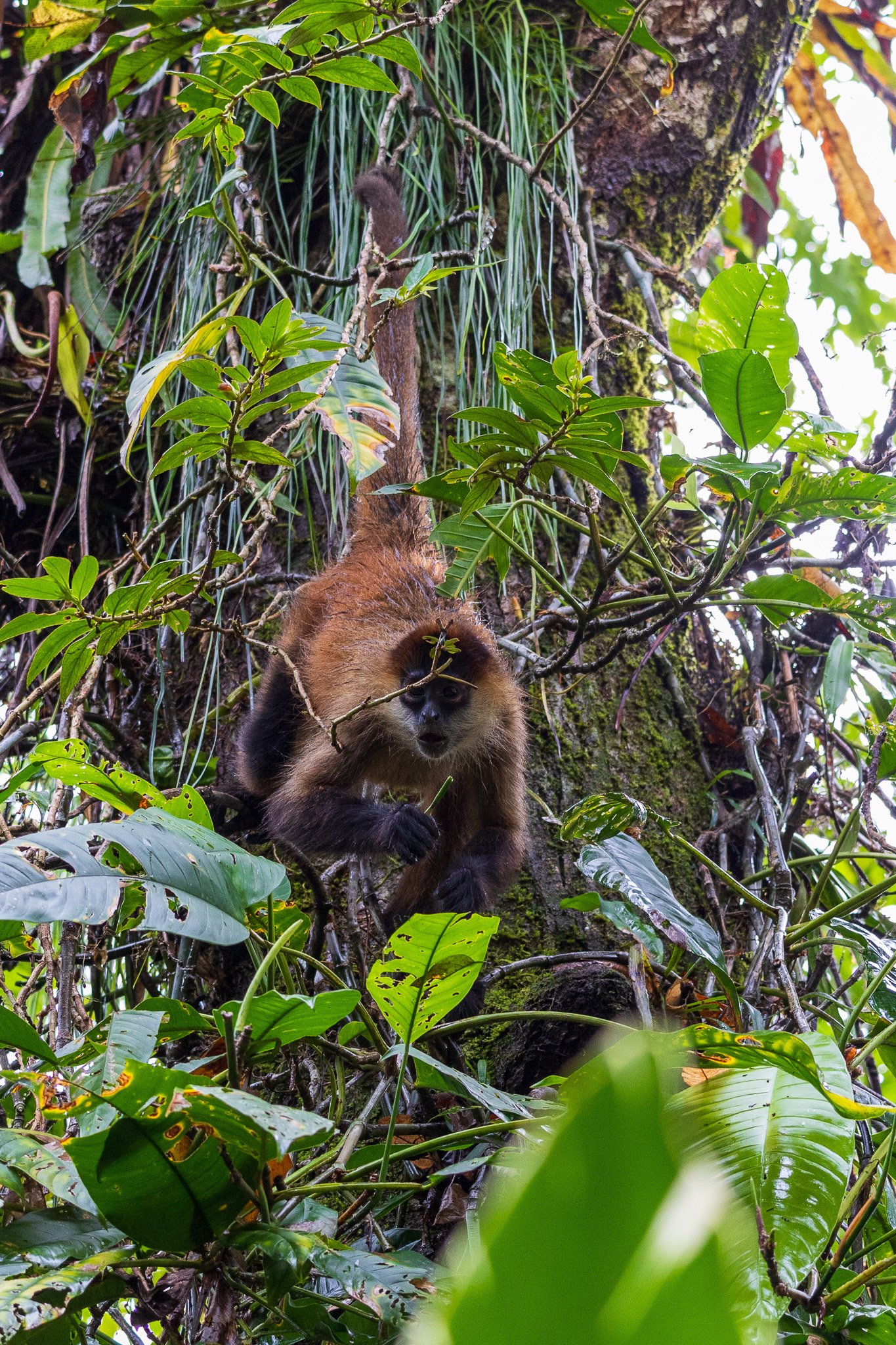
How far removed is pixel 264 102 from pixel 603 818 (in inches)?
69.0

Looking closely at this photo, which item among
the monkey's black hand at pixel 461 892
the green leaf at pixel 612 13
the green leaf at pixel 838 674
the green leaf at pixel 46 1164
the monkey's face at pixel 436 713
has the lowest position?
the green leaf at pixel 46 1164

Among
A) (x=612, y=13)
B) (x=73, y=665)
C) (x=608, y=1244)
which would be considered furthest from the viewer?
(x=612, y=13)

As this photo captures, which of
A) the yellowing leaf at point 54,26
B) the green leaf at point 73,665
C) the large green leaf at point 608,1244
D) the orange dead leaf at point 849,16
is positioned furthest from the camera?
the orange dead leaf at point 849,16

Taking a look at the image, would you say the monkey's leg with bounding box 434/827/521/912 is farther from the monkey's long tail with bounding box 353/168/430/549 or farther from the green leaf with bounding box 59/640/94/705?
the green leaf with bounding box 59/640/94/705

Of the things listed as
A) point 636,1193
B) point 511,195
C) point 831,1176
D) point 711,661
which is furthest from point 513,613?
point 636,1193

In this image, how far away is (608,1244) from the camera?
0.37 meters

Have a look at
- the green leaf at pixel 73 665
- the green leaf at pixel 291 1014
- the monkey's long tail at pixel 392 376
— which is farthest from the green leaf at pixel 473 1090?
the monkey's long tail at pixel 392 376

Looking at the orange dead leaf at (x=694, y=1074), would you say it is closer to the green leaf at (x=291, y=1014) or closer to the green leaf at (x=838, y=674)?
the green leaf at (x=291, y=1014)

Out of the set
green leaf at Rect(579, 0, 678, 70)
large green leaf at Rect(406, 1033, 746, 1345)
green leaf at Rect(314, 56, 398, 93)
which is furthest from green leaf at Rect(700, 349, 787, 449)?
large green leaf at Rect(406, 1033, 746, 1345)

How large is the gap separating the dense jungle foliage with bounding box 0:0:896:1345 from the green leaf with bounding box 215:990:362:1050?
0.01 meters

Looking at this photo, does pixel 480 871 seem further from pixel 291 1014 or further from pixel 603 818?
pixel 291 1014

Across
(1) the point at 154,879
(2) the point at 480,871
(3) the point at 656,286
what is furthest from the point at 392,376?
(1) the point at 154,879

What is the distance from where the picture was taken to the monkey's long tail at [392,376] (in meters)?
3.36

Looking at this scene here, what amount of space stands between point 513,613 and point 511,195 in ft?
4.96
